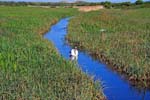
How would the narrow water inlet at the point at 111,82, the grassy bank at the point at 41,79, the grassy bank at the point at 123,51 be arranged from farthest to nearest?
the grassy bank at the point at 123,51 → the narrow water inlet at the point at 111,82 → the grassy bank at the point at 41,79

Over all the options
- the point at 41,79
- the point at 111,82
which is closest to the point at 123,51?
the point at 111,82

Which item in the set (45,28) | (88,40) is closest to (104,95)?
(88,40)

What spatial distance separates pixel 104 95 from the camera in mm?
11297

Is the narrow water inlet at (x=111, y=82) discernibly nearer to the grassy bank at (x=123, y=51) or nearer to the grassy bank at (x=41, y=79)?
the grassy bank at (x=123, y=51)

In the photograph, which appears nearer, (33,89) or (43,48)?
(33,89)

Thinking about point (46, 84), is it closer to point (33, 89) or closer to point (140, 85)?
point (33, 89)

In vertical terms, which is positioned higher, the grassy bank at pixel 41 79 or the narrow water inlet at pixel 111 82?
the grassy bank at pixel 41 79

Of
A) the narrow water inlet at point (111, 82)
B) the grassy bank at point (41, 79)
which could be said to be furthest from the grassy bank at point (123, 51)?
the grassy bank at point (41, 79)

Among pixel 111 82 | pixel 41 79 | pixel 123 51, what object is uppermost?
pixel 41 79

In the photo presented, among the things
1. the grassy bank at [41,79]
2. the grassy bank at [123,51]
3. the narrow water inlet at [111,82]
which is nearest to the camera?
the grassy bank at [41,79]

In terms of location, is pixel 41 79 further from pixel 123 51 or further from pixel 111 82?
pixel 123 51

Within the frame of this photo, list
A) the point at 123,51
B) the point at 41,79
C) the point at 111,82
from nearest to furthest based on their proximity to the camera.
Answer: the point at 41,79 < the point at 111,82 < the point at 123,51

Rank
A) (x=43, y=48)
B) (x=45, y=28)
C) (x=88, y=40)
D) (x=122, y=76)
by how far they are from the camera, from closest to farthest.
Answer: (x=122, y=76) → (x=43, y=48) → (x=88, y=40) → (x=45, y=28)

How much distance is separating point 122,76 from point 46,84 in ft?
13.7
